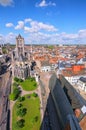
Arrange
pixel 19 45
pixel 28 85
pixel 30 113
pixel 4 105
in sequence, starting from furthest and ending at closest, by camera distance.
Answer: pixel 19 45, pixel 28 85, pixel 4 105, pixel 30 113

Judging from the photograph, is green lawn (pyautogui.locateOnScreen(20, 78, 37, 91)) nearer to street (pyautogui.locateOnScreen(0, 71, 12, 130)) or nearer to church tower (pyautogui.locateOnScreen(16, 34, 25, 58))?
street (pyautogui.locateOnScreen(0, 71, 12, 130))

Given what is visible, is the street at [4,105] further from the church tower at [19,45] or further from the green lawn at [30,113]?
the church tower at [19,45]

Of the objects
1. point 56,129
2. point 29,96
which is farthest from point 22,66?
point 56,129

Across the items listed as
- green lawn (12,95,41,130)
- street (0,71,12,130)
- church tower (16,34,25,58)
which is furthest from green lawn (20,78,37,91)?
church tower (16,34,25,58)

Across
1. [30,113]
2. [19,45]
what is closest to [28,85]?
[30,113]

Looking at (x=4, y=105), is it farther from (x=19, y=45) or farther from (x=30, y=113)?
(x=19, y=45)

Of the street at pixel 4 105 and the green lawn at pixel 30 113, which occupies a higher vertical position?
the green lawn at pixel 30 113

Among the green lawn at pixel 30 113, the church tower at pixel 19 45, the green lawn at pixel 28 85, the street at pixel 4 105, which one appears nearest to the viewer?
the green lawn at pixel 30 113

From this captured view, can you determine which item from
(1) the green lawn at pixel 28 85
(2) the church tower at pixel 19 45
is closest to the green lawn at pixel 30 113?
(1) the green lawn at pixel 28 85
